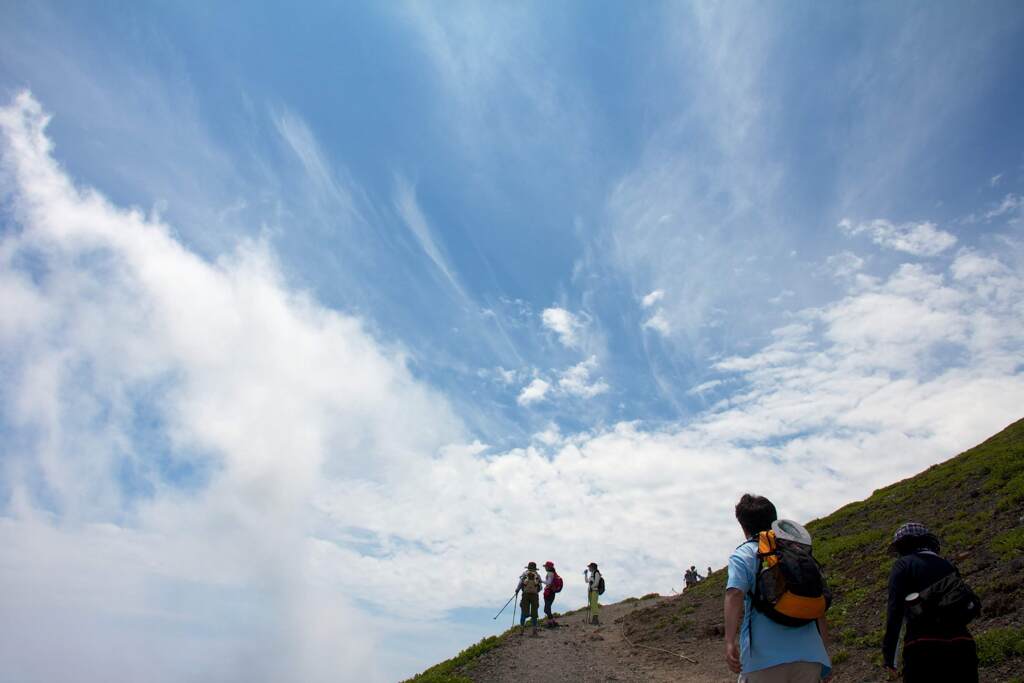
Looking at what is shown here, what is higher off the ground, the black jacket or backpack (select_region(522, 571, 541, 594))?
backpack (select_region(522, 571, 541, 594))

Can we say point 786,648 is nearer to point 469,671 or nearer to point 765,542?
point 765,542

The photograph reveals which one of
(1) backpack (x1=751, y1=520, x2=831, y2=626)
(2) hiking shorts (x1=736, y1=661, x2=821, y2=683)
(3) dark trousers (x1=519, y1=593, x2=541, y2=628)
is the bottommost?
(2) hiking shorts (x1=736, y1=661, x2=821, y2=683)

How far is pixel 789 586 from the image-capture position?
172 inches

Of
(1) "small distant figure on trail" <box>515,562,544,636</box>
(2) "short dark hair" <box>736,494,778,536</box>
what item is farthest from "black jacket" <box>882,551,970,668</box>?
(1) "small distant figure on trail" <box>515,562,544,636</box>

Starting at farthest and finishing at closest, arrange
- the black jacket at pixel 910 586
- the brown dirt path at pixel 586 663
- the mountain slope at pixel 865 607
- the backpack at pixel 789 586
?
the brown dirt path at pixel 586 663
the mountain slope at pixel 865 607
the black jacket at pixel 910 586
the backpack at pixel 789 586

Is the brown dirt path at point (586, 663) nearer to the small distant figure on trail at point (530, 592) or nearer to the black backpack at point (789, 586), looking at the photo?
the small distant figure on trail at point (530, 592)

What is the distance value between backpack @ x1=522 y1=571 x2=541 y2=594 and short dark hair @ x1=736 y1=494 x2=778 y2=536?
18.5 metres

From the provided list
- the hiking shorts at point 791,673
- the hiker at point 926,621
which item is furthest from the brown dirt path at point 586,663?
the hiking shorts at point 791,673

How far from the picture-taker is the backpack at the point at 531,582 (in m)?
22.1

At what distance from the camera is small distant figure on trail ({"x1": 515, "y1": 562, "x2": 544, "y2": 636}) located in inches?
869

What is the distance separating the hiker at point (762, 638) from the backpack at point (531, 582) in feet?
60.9

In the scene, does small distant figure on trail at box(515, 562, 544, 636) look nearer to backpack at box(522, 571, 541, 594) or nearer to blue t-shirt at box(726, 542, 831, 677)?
backpack at box(522, 571, 541, 594)

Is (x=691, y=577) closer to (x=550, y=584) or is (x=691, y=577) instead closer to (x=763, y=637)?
(x=550, y=584)

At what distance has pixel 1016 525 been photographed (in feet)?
52.2
